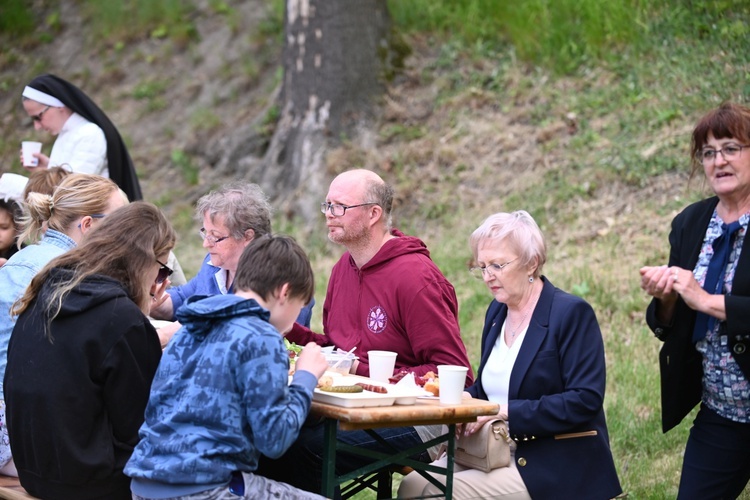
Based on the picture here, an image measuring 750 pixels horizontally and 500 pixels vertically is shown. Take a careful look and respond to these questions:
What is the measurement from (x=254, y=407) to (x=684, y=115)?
19.4 ft

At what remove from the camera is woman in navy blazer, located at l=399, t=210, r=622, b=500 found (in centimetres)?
343

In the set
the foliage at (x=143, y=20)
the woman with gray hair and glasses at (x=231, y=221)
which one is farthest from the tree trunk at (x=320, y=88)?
the woman with gray hair and glasses at (x=231, y=221)

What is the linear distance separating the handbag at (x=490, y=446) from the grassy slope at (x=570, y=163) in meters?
1.84

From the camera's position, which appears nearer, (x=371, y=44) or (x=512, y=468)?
(x=512, y=468)

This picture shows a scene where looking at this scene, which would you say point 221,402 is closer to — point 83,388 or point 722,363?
point 83,388

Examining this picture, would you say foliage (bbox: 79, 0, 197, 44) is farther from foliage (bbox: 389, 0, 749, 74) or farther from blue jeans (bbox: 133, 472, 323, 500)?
blue jeans (bbox: 133, 472, 323, 500)

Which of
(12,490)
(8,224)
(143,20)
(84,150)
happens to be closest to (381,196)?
(12,490)

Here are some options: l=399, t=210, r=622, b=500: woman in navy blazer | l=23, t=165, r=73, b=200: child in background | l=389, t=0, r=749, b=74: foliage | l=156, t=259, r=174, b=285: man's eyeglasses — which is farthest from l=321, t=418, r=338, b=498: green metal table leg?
l=389, t=0, r=749, b=74: foliage

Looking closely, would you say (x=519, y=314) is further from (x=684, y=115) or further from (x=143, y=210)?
(x=684, y=115)

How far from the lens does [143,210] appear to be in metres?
3.31

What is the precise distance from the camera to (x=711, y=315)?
11.0ft

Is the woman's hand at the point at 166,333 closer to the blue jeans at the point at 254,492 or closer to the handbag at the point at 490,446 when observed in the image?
the blue jeans at the point at 254,492

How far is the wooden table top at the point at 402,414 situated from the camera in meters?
2.97

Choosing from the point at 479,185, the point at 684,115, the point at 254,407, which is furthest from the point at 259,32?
the point at 254,407
